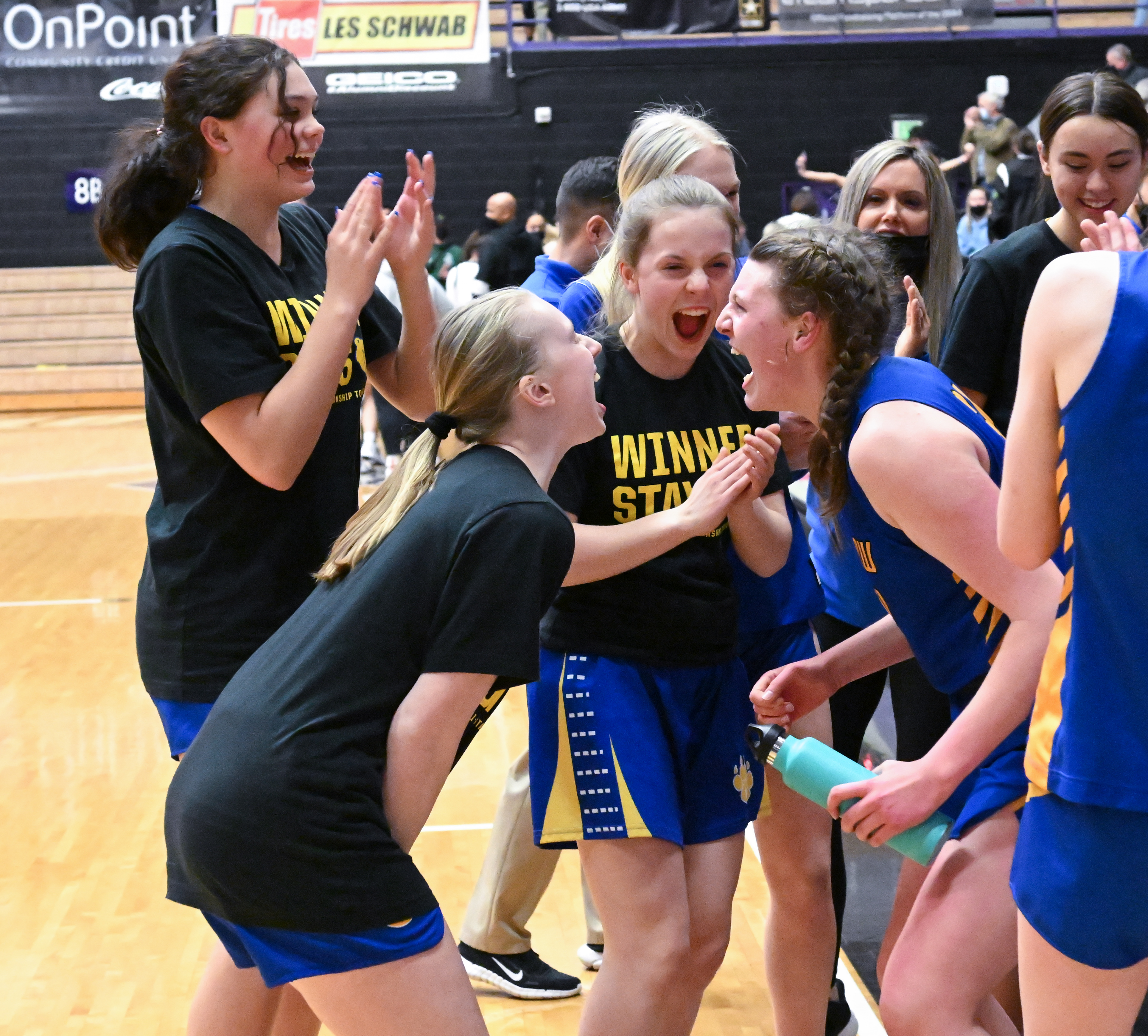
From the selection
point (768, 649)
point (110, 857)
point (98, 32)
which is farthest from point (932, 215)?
point (98, 32)

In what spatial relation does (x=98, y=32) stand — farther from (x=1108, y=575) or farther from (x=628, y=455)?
(x=1108, y=575)

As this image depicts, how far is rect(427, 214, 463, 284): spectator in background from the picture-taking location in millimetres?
11523

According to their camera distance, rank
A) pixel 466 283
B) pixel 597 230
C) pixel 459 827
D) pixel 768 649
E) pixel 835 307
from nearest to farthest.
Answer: pixel 835 307 → pixel 768 649 → pixel 597 230 → pixel 459 827 → pixel 466 283

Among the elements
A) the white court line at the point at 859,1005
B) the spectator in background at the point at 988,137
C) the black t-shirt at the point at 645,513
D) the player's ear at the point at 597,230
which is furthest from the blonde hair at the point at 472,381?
the spectator in background at the point at 988,137

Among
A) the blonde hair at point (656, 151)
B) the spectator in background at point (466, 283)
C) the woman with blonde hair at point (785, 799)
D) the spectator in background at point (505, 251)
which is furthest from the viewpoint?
the spectator in background at point (505, 251)

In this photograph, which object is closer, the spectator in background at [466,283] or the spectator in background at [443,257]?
the spectator in background at [466,283]

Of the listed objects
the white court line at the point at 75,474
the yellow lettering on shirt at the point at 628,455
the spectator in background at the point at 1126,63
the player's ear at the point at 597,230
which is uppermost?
the spectator in background at the point at 1126,63

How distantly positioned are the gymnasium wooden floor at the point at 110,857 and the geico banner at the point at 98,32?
8.61m

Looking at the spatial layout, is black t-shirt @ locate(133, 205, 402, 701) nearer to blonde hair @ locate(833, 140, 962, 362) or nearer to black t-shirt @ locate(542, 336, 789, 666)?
black t-shirt @ locate(542, 336, 789, 666)

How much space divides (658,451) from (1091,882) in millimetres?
951

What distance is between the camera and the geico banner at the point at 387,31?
520 inches

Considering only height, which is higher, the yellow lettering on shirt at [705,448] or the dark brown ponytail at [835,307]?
the dark brown ponytail at [835,307]

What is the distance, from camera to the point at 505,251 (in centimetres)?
920

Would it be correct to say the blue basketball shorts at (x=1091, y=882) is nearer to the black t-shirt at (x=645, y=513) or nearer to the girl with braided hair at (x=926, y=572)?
the girl with braided hair at (x=926, y=572)
